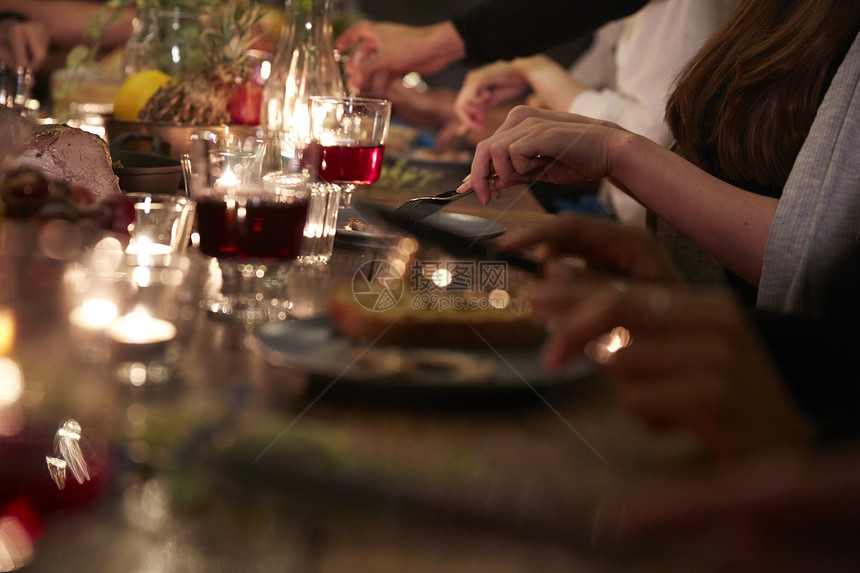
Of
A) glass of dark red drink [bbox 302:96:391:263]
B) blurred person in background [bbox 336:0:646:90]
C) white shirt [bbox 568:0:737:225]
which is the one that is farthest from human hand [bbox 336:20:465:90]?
glass of dark red drink [bbox 302:96:391:263]

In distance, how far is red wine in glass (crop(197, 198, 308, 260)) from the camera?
687 mm

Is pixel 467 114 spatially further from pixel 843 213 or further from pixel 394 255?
pixel 394 255

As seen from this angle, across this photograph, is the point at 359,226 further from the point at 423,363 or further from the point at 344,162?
the point at 423,363

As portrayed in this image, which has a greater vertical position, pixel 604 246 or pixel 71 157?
pixel 604 246

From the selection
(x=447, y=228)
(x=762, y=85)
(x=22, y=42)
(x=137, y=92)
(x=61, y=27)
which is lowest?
(x=61, y=27)

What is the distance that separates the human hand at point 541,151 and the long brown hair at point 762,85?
0.20 metres

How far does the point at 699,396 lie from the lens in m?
0.37

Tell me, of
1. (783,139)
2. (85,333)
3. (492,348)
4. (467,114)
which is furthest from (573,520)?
(467,114)

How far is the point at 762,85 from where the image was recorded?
1.05 m

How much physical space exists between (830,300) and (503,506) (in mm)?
414

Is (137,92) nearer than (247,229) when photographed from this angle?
No

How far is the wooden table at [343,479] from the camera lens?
0.32m

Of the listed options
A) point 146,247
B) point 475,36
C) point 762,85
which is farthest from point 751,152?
point 475,36

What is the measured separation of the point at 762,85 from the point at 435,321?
76 cm
